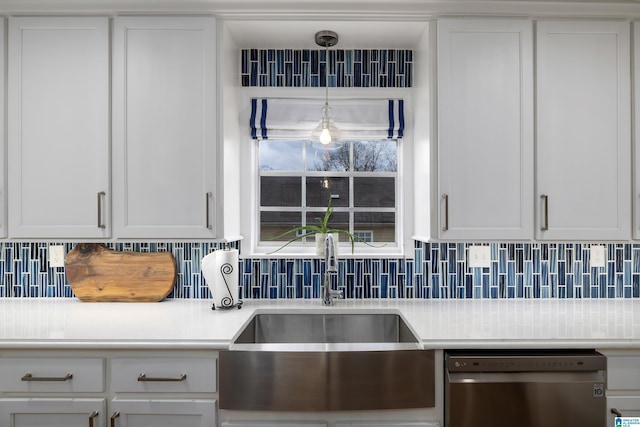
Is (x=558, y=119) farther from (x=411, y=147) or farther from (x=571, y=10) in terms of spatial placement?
(x=411, y=147)

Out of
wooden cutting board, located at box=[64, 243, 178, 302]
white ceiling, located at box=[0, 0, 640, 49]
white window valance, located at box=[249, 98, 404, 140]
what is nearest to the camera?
white ceiling, located at box=[0, 0, 640, 49]

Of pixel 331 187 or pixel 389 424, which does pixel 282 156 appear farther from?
pixel 389 424

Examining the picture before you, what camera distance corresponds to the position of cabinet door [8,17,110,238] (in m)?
1.81

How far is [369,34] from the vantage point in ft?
6.72

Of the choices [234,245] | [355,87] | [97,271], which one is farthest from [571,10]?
[97,271]

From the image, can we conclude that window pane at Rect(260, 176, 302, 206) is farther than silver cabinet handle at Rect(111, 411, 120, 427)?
Yes

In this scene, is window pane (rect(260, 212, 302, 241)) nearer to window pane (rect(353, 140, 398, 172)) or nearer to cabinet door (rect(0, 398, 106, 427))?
window pane (rect(353, 140, 398, 172))

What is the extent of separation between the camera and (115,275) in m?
2.12

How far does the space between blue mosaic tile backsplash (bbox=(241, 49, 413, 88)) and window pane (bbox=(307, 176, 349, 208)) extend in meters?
0.53

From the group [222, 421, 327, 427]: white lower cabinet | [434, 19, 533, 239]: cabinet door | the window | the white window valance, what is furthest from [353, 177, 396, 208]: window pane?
[222, 421, 327, 427]: white lower cabinet

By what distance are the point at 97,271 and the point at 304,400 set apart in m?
1.34

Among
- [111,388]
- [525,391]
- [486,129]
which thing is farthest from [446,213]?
[111,388]

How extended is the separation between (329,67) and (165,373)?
1705mm

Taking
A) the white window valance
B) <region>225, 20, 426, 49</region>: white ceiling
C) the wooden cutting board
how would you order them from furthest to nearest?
the white window valance → the wooden cutting board → <region>225, 20, 426, 49</region>: white ceiling
